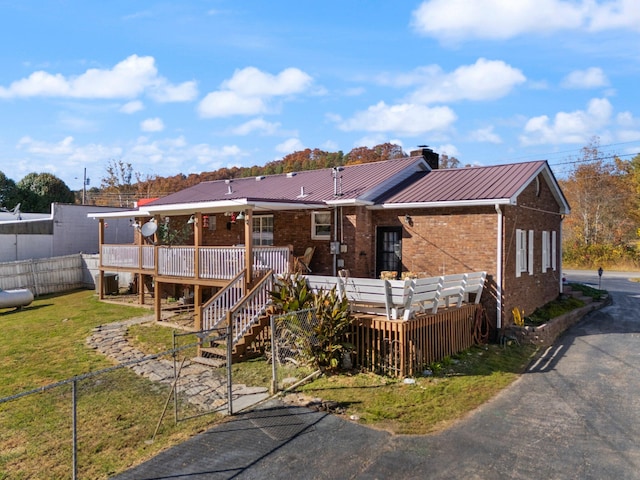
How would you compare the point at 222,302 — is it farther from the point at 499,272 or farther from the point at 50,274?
the point at 50,274

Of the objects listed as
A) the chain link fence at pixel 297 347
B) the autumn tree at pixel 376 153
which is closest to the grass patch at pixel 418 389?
the chain link fence at pixel 297 347

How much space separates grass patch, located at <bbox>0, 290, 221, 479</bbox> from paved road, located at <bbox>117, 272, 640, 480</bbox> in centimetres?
67

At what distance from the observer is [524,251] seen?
14.4 meters

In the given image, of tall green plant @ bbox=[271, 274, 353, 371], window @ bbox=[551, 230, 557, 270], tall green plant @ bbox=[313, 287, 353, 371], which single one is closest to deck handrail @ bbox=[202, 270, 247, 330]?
tall green plant @ bbox=[271, 274, 353, 371]

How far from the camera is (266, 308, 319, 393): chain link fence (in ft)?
31.7

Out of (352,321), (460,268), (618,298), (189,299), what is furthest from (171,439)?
(618,298)

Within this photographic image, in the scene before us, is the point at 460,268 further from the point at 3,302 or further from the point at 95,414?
the point at 3,302

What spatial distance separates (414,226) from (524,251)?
342 cm

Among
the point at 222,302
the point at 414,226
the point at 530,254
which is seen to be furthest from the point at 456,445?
the point at 530,254

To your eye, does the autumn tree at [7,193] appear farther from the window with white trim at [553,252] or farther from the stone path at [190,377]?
the window with white trim at [553,252]

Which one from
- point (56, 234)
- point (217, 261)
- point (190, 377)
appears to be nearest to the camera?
point (190, 377)

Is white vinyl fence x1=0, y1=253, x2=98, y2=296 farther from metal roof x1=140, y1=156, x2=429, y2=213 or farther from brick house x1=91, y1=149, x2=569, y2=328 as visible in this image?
brick house x1=91, y1=149, x2=569, y2=328

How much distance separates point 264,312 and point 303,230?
16.1 ft

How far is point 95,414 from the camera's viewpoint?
804 centimetres
